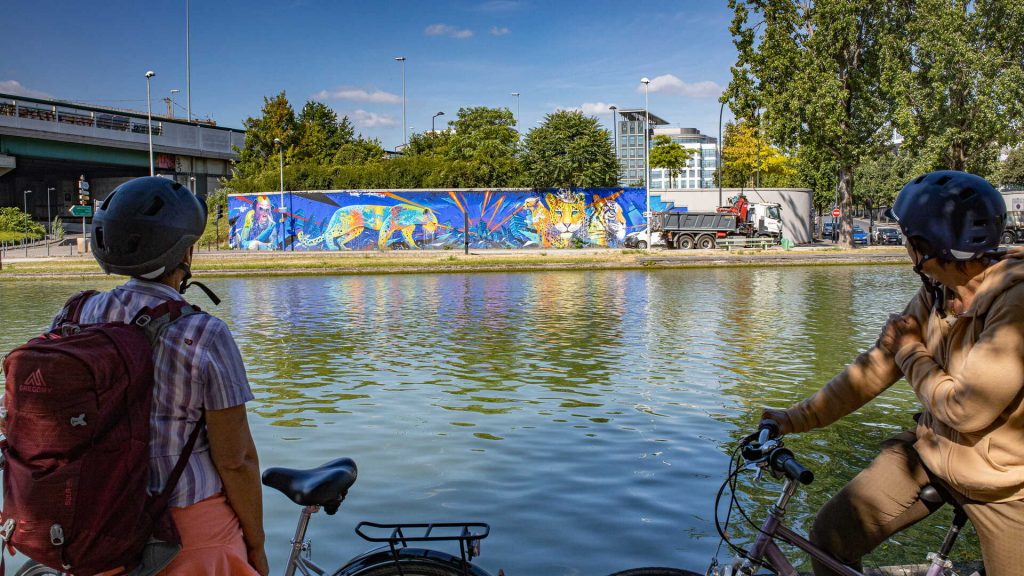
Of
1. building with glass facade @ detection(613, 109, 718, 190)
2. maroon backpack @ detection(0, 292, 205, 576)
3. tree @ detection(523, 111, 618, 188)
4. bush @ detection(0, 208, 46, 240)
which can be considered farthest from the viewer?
building with glass facade @ detection(613, 109, 718, 190)

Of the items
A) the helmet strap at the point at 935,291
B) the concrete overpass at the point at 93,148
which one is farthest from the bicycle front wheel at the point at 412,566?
the concrete overpass at the point at 93,148

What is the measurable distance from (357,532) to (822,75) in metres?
43.4

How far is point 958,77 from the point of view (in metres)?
42.2

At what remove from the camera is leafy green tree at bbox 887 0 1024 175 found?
4116 cm

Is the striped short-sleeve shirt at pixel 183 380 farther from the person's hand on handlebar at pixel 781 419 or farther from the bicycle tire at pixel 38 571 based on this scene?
the person's hand on handlebar at pixel 781 419

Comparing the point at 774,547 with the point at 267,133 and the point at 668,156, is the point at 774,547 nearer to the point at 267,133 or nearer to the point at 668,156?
the point at 267,133

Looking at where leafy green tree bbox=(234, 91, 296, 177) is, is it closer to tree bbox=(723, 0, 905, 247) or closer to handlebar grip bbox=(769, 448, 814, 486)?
tree bbox=(723, 0, 905, 247)

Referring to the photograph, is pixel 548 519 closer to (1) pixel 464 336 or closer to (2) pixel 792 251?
(1) pixel 464 336

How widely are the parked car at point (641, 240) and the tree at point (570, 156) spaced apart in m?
4.31

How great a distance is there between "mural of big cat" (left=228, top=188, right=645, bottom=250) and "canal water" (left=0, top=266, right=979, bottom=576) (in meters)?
32.7

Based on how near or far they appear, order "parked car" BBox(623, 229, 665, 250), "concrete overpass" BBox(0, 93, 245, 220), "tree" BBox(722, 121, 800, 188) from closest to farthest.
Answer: "parked car" BBox(623, 229, 665, 250), "concrete overpass" BBox(0, 93, 245, 220), "tree" BBox(722, 121, 800, 188)

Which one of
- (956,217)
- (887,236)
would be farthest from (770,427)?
(887,236)

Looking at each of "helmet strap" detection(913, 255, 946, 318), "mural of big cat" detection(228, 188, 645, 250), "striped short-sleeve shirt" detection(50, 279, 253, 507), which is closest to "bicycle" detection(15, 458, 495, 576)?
"striped short-sleeve shirt" detection(50, 279, 253, 507)

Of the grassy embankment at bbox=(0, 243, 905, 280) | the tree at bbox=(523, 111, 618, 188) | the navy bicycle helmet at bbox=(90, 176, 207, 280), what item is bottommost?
the grassy embankment at bbox=(0, 243, 905, 280)
